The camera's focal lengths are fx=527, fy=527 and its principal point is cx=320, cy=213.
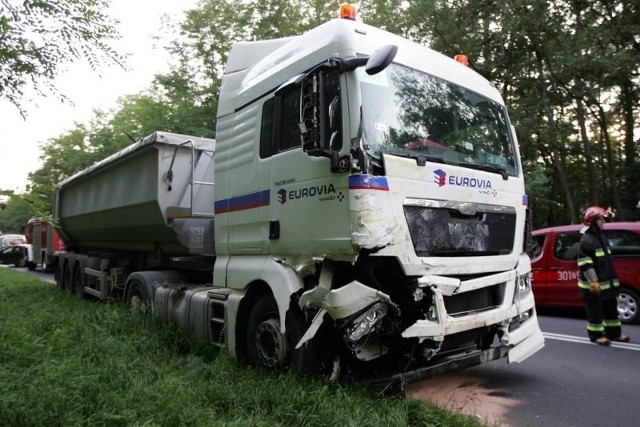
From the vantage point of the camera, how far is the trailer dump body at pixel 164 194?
6.80m

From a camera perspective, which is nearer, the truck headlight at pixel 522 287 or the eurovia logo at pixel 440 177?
the eurovia logo at pixel 440 177

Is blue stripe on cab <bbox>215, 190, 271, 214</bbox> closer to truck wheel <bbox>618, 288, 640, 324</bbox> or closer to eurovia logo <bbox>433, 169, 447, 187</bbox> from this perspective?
eurovia logo <bbox>433, 169, 447, 187</bbox>

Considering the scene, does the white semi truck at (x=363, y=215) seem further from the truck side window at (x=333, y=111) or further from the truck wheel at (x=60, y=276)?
the truck wheel at (x=60, y=276)

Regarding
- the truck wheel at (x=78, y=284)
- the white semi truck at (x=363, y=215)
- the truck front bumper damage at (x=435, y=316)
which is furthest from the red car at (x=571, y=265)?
the truck wheel at (x=78, y=284)

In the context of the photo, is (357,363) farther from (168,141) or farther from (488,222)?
(168,141)

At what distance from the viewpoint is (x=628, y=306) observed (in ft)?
26.5

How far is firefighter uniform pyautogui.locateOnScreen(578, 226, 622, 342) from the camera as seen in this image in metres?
6.55

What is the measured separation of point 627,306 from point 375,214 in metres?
6.32

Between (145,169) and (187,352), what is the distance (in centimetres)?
Result: 287

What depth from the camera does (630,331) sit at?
24.5ft

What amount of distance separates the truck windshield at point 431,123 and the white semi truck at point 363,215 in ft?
0.04

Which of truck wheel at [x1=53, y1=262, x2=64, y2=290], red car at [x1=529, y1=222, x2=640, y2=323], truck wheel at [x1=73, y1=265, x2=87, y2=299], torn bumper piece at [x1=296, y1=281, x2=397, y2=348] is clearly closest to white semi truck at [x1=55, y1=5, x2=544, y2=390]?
torn bumper piece at [x1=296, y1=281, x2=397, y2=348]

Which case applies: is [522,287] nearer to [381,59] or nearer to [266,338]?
[266,338]

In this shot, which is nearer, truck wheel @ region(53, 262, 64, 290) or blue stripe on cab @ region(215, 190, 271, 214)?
blue stripe on cab @ region(215, 190, 271, 214)
